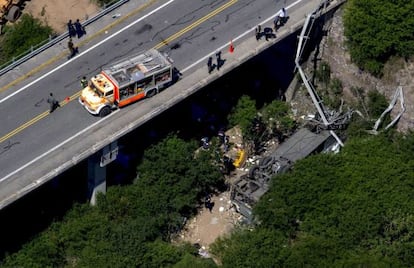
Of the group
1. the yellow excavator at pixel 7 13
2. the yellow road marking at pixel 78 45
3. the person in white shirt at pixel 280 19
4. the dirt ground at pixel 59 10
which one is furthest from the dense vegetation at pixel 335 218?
the yellow excavator at pixel 7 13

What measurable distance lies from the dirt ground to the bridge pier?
20.6 metres

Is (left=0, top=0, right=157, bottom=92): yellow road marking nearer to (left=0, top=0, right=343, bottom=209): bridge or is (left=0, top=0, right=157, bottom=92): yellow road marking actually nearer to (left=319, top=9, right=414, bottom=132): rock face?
(left=0, top=0, right=343, bottom=209): bridge

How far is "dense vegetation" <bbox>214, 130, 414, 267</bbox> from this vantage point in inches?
2025

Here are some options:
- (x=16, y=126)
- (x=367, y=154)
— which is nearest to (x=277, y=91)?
(x=367, y=154)

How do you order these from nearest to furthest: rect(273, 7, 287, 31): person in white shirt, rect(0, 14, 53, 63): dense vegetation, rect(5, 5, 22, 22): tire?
rect(273, 7, 287, 31): person in white shirt < rect(0, 14, 53, 63): dense vegetation < rect(5, 5, 22, 22): tire

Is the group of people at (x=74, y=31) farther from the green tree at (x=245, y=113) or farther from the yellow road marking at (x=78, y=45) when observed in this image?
the green tree at (x=245, y=113)

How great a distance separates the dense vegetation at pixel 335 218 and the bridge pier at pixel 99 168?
8.84m

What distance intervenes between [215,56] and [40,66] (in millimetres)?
11828

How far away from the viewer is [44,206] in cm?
5769

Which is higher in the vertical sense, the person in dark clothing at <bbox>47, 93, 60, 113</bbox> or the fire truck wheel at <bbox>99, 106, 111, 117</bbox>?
the person in dark clothing at <bbox>47, 93, 60, 113</bbox>

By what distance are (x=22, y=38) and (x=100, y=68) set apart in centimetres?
1412

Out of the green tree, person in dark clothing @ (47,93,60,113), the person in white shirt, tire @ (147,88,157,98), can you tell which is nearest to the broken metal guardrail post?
the person in white shirt

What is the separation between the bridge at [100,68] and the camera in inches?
2115

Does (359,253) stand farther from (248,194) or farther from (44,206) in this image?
(44,206)
